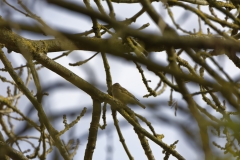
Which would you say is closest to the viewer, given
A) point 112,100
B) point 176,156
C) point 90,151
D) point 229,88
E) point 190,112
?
point 229,88

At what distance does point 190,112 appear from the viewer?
4.37 feet

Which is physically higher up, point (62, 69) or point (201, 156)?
point (62, 69)

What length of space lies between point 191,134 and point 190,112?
0.08 metres

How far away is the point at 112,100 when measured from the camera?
2.80 m

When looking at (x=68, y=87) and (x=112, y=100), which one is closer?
(x=68, y=87)

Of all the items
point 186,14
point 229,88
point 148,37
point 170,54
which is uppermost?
point 186,14

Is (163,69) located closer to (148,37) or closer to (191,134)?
(148,37)

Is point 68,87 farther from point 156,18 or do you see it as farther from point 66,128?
point 66,128

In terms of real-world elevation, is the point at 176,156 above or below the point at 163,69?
above

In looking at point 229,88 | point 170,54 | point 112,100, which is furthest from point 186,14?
point 229,88

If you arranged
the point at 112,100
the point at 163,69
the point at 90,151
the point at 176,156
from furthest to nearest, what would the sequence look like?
1. the point at 90,151
2. the point at 112,100
3. the point at 176,156
4. the point at 163,69

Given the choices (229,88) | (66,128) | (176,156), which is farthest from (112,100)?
(229,88)

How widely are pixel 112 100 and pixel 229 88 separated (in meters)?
1.62

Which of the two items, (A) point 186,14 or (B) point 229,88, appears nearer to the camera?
(B) point 229,88
